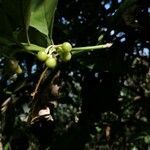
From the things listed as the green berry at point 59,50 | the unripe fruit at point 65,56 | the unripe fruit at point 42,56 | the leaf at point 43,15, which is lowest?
the unripe fruit at point 65,56

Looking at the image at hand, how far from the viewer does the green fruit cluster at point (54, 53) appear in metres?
0.86

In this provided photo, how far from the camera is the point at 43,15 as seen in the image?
0.94 meters

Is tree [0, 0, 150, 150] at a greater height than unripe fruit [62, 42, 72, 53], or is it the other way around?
unripe fruit [62, 42, 72, 53]

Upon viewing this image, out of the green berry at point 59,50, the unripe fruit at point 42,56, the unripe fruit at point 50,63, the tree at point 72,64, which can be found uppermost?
the unripe fruit at point 42,56

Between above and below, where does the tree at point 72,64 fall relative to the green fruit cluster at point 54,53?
below

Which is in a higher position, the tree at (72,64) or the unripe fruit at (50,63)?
the unripe fruit at (50,63)

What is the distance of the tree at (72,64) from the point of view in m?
0.95

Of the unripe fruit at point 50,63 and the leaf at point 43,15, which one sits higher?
the leaf at point 43,15

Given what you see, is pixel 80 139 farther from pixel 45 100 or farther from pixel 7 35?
pixel 7 35

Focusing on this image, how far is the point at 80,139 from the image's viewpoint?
5.85 ft

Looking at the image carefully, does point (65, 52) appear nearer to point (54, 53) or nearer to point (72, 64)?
point (54, 53)

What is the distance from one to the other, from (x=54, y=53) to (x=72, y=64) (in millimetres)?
703

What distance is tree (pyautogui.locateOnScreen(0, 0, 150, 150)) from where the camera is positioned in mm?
948

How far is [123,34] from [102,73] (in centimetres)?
14
